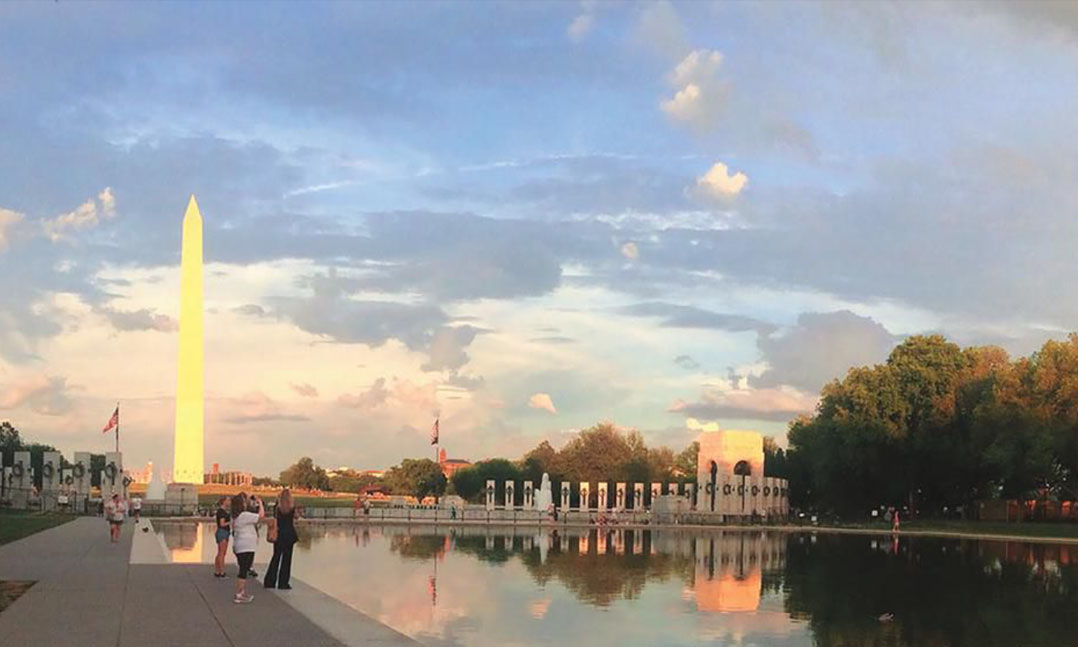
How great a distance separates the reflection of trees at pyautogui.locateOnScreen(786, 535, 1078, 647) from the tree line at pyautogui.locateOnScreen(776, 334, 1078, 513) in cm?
2280

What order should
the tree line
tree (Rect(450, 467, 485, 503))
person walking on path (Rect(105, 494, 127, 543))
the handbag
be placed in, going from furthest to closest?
1. tree (Rect(450, 467, 485, 503))
2. the tree line
3. person walking on path (Rect(105, 494, 127, 543))
4. the handbag

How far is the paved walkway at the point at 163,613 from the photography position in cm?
1437

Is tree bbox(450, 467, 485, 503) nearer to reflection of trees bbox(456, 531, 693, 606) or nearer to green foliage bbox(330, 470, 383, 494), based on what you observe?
green foliage bbox(330, 470, 383, 494)

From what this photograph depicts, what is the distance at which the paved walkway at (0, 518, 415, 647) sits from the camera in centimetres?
1437

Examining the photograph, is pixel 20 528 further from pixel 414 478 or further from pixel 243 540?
pixel 414 478

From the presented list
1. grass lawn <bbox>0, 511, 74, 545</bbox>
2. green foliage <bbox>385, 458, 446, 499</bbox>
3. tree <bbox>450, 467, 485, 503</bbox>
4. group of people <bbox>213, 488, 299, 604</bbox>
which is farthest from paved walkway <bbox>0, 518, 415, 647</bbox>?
green foliage <bbox>385, 458, 446, 499</bbox>

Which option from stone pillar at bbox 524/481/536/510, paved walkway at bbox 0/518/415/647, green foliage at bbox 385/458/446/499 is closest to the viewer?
paved walkway at bbox 0/518/415/647

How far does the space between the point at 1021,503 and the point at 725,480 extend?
58.9ft

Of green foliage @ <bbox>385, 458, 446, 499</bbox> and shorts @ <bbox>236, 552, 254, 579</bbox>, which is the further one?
green foliage @ <bbox>385, 458, 446, 499</bbox>

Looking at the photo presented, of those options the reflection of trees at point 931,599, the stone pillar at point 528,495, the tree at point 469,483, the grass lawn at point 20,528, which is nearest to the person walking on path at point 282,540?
the reflection of trees at point 931,599

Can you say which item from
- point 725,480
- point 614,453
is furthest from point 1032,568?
point 614,453

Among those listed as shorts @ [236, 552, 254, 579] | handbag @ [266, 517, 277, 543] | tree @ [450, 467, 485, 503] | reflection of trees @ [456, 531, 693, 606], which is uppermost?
handbag @ [266, 517, 277, 543]

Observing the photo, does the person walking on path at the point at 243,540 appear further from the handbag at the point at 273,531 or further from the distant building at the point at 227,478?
the distant building at the point at 227,478

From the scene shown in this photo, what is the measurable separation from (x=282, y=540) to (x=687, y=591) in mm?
8947
